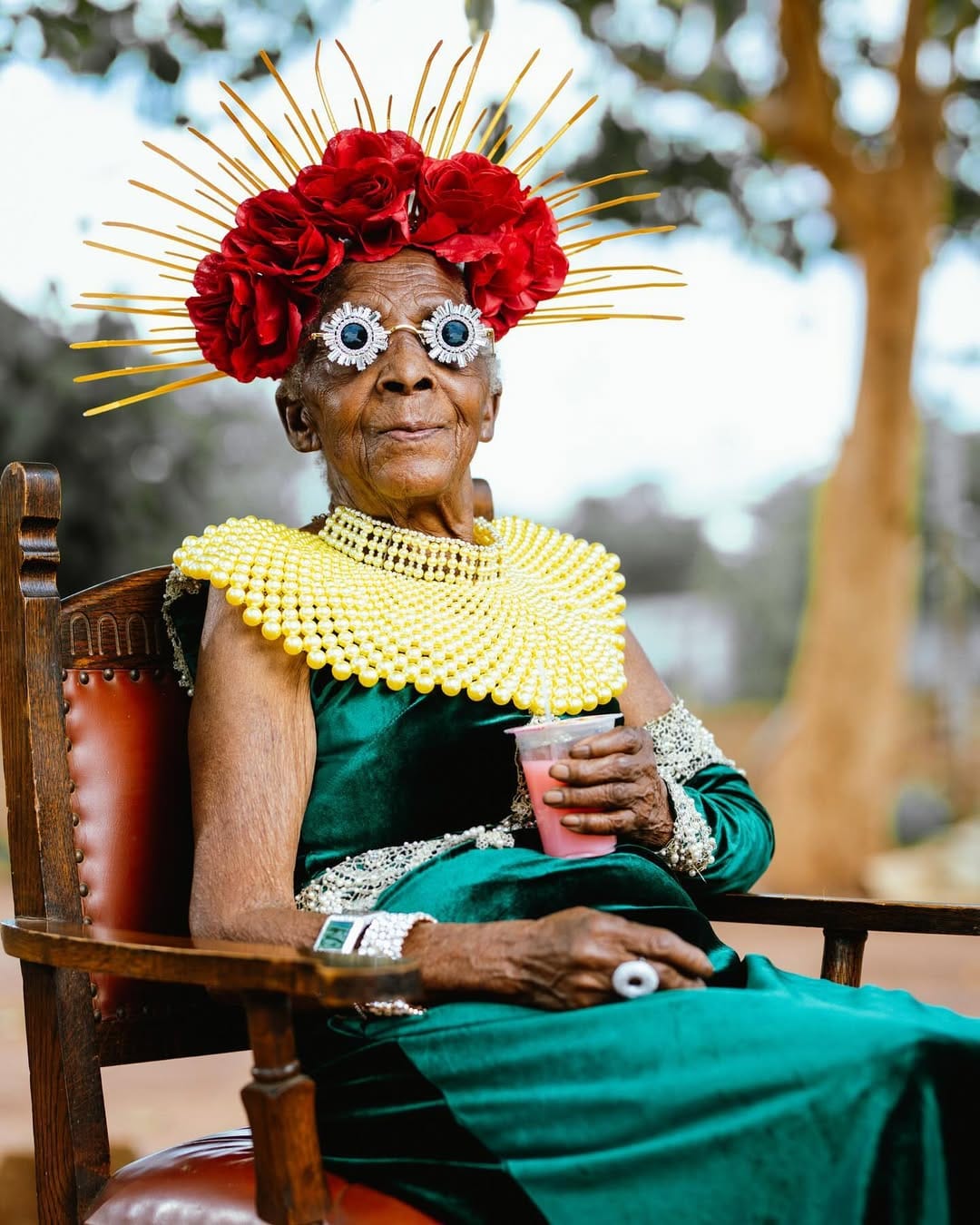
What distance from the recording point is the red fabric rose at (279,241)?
8.04 feet

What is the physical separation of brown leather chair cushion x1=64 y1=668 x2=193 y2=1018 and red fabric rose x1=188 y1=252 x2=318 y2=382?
598 millimetres

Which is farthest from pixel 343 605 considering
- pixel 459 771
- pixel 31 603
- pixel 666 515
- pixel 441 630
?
pixel 666 515

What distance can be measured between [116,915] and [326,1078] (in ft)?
1.47

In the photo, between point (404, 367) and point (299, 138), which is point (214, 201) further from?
point (404, 367)

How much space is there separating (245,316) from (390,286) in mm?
265

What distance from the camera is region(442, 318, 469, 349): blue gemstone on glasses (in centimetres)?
255

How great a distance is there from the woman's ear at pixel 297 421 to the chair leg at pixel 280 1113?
4.12ft

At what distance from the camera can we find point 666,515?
13039 millimetres

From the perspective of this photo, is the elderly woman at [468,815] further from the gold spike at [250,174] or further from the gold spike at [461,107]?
the gold spike at [250,174]

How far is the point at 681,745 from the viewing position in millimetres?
2730

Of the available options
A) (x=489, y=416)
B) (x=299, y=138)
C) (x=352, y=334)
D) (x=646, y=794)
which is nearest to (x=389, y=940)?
(x=646, y=794)

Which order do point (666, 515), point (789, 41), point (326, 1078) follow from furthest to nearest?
1. point (666, 515)
2. point (789, 41)
3. point (326, 1078)

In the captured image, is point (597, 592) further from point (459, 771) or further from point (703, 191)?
point (703, 191)

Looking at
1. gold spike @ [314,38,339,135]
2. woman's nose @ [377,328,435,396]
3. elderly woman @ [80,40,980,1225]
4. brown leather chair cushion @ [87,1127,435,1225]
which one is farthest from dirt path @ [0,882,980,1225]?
gold spike @ [314,38,339,135]
